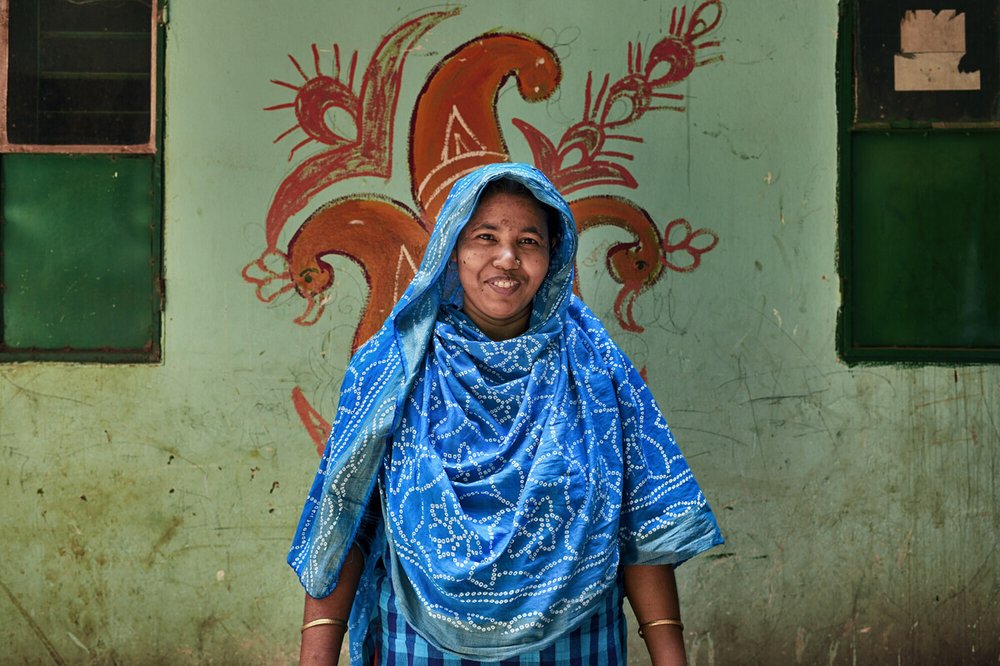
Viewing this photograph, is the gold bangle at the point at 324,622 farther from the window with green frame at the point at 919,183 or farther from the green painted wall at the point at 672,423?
the window with green frame at the point at 919,183

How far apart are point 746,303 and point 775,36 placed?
3.03 feet

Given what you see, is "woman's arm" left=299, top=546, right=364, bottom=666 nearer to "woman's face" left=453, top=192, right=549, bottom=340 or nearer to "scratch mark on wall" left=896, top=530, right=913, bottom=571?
"woman's face" left=453, top=192, right=549, bottom=340

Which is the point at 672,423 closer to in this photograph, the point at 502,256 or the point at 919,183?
the point at 919,183

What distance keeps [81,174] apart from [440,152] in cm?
126

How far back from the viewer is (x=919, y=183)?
348 cm

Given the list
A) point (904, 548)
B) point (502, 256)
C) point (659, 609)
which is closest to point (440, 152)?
point (502, 256)

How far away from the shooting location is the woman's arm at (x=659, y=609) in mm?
1909

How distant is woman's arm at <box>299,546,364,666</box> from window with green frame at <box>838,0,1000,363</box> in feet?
7.06

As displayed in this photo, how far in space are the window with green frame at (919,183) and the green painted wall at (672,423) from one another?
0.27 ft

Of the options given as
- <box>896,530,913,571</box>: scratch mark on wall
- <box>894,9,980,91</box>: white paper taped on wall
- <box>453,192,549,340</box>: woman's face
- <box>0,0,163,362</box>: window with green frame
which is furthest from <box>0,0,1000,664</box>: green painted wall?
<box>453,192,549,340</box>: woman's face

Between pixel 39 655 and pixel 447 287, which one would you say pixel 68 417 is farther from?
pixel 447 287

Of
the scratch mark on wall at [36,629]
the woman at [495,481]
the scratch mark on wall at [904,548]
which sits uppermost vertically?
the woman at [495,481]

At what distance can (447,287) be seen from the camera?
2059 mm

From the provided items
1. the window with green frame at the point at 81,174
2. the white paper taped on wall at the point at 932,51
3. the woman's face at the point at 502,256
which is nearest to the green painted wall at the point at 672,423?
the window with green frame at the point at 81,174
